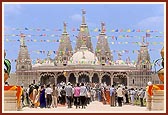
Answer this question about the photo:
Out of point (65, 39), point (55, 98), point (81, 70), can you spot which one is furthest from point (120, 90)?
point (65, 39)

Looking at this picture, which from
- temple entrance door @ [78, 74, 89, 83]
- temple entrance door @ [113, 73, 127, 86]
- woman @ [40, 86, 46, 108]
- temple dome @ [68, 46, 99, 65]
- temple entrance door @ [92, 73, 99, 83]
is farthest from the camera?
temple entrance door @ [113, 73, 127, 86]

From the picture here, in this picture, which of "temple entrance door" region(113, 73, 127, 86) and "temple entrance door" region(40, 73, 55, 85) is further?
"temple entrance door" region(113, 73, 127, 86)

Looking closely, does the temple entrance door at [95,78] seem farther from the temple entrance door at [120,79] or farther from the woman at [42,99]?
the woman at [42,99]

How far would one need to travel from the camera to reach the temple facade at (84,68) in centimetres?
5025

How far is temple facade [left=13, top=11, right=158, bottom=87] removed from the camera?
1978 inches

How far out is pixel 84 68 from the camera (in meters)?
49.0

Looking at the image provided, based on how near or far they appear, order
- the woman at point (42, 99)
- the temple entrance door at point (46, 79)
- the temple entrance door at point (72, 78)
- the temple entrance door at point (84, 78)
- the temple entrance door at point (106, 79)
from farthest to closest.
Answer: the temple entrance door at point (106, 79), the temple entrance door at point (46, 79), the temple entrance door at point (72, 78), the temple entrance door at point (84, 78), the woman at point (42, 99)

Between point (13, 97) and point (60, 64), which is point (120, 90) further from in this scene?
point (60, 64)

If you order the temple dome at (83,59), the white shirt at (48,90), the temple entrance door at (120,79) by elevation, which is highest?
the temple dome at (83,59)

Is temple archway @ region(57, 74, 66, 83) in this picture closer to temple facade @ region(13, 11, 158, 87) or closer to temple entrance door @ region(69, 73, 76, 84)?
temple facade @ region(13, 11, 158, 87)

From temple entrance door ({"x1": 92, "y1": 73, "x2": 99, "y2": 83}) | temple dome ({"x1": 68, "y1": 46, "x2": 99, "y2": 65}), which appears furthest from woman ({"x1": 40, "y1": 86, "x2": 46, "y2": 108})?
temple entrance door ({"x1": 92, "y1": 73, "x2": 99, "y2": 83})

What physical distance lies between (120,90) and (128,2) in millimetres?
6971

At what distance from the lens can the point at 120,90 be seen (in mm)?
16109

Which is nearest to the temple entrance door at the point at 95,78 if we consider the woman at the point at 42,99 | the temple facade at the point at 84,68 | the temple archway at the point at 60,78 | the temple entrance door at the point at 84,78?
the temple facade at the point at 84,68
